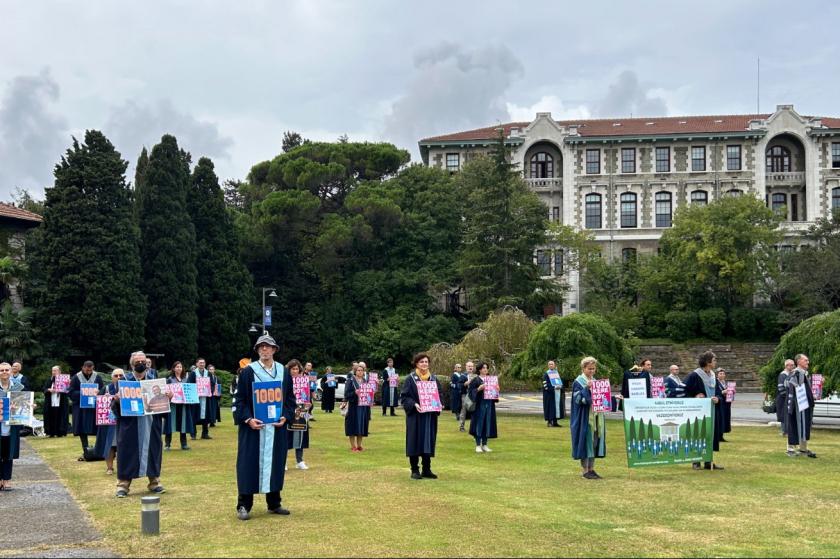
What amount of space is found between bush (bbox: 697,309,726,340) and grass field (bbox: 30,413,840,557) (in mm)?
40150

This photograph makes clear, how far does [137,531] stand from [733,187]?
64.9 meters

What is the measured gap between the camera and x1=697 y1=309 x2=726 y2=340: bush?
188 feet

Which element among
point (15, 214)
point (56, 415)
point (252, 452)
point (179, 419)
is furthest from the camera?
point (15, 214)

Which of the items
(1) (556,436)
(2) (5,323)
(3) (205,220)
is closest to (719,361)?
(3) (205,220)

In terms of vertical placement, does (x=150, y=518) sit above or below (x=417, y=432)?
below

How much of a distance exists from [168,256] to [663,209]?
126 feet

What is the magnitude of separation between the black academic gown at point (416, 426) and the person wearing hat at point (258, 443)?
12.5ft

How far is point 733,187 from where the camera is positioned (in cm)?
6812

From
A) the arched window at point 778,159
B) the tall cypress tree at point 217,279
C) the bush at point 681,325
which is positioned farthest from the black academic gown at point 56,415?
the arched window at point 778,159

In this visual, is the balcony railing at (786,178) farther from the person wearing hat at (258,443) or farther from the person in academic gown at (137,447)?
the person wearing hat at (258,443)

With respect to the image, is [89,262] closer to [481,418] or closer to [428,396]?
[481,418]

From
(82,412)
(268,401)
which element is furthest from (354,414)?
(268,401)

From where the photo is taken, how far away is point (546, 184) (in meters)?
70.3

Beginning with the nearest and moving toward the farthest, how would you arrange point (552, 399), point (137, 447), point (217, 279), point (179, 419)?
point (137, 447)
point (179, 419)
point (552, 399)
point (217, 279)
